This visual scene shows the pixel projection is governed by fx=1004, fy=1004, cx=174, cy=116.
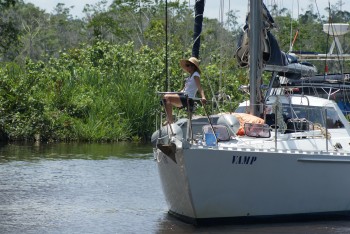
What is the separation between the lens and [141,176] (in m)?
24.5

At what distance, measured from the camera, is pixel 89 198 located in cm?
2059

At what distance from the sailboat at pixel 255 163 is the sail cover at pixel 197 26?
3.24 feet

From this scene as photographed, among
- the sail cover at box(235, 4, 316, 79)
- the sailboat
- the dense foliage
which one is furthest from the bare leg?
the dense foliage

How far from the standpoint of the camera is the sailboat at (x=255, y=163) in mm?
16203

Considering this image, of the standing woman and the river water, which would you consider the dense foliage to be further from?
the standing woman

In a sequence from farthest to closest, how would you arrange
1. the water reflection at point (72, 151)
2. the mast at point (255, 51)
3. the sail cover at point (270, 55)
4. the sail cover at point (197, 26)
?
the water reflection at point (72, 151), the sail cover at point (270, 55), the mast at point (255, 51), the sail cover at point (197, 26)

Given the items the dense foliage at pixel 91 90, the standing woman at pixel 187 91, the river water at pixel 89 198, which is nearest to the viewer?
the standing woman at pixel 187 91

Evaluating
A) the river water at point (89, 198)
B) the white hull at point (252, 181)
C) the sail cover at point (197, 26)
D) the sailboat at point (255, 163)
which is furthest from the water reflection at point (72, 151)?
the white hull at point (252, 181)

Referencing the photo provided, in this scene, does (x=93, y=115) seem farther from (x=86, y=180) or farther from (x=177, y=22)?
(x=177, y=22)

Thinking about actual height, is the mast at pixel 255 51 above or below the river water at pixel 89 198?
above

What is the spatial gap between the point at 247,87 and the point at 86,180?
226 inches

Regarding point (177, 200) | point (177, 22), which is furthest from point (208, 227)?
point (177, 22)

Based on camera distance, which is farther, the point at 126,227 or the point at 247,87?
the point at 247,87

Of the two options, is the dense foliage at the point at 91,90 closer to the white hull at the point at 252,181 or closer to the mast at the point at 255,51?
the mast at the point at 255,51
